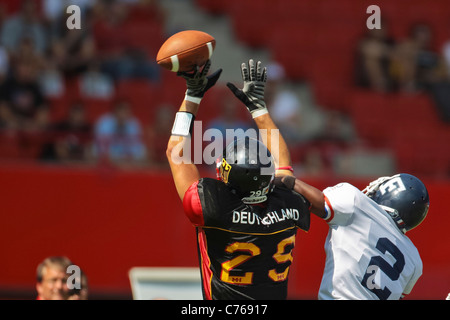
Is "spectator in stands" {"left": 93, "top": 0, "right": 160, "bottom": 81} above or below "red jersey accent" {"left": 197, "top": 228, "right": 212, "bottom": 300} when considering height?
above

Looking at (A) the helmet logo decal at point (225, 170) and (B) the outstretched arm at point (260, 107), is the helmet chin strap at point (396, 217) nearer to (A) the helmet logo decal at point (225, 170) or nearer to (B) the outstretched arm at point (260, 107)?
(B) the outstretched arm at point (260, 107)

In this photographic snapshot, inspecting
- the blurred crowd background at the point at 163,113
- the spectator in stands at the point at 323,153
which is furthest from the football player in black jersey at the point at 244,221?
the spectator in stands at the point at 323,153

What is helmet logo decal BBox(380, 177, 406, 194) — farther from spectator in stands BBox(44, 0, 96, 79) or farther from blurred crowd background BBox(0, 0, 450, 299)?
spectator in stands BBox(44, 0, 96, 79)

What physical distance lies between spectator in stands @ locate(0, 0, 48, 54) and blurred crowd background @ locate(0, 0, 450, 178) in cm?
2

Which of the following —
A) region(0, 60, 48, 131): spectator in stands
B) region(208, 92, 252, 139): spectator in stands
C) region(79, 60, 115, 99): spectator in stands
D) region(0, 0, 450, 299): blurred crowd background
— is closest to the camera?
region(0, 0, 450, 299): blurred crowd background

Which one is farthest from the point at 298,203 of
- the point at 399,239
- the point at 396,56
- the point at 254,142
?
the point at 396,56

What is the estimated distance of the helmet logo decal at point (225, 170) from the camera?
4.02 metres

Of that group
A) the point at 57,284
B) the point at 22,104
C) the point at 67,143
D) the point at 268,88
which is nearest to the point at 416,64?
the point at 268,88

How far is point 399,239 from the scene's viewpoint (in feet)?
15.0

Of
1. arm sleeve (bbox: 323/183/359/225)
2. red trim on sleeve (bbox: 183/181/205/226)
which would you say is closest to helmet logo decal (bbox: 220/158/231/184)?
red trim on sleeve (bbox: 183/181/205/226)

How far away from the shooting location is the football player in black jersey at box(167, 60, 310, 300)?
13.0 ft

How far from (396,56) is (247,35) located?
2.68 metres

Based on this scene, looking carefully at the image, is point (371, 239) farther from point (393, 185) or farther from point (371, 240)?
point (393, 185)

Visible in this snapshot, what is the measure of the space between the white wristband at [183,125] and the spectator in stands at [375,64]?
26.0 feet
